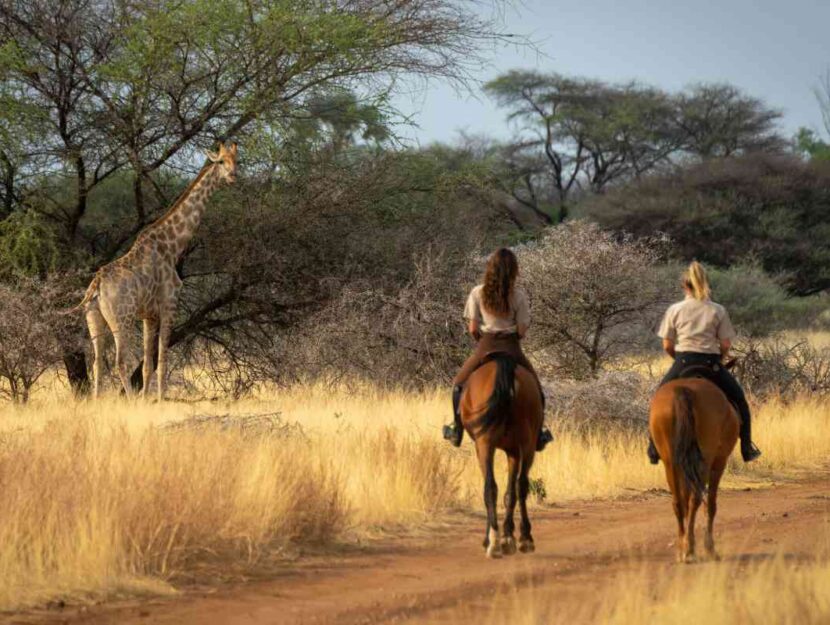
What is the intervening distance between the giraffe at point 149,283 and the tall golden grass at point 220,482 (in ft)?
3.39

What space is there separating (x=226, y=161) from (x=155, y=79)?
213 cm

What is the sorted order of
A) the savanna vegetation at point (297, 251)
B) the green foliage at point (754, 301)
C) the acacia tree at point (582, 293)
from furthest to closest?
the green foliage at point (754, 301) → the acacia tree at point (582, 293) → the savanna vegetation at point (297, 251)

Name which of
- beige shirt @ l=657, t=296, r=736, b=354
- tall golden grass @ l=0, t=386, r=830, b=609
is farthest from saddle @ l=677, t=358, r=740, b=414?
tall golden grass @ l=0, t=386, r=830, b=609

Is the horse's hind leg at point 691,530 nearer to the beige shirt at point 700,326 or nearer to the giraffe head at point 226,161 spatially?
the beige shirt at point 700,326

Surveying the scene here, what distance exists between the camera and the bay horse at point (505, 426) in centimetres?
764

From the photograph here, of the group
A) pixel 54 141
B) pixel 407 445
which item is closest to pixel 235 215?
pixel 54 141

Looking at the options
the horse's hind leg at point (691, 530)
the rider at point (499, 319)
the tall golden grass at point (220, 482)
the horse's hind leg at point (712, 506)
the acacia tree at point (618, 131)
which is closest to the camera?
the tall golden grass at point (220, 482)

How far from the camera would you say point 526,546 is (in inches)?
304

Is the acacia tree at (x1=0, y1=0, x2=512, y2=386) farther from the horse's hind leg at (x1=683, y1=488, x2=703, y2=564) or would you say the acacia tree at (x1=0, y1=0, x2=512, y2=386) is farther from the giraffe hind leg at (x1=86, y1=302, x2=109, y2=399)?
the horse's hind leg at (x1=683, y1=488, x2=703, y2=564)

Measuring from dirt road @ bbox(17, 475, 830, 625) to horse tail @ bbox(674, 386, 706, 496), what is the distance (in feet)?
1.71

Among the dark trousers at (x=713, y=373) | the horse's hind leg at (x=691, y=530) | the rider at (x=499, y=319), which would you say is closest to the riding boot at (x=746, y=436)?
the dark trousers at (x=713, y=373)

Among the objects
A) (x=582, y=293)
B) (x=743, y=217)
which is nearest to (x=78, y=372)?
(x=582, y=293)

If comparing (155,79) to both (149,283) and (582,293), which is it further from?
(582,293)

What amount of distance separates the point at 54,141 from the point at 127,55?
159 centimetres
